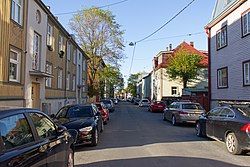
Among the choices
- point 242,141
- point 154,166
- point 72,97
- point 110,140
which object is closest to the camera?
point 154,166

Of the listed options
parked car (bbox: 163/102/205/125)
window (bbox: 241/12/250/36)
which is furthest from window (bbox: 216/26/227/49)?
parked car (bbox: 163/102/205/125)

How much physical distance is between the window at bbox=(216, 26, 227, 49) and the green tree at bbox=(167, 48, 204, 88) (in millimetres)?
20141

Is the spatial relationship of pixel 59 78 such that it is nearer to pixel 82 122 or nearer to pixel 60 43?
pixel 60 43

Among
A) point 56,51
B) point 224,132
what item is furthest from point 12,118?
point 56,51

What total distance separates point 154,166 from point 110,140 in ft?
13.2

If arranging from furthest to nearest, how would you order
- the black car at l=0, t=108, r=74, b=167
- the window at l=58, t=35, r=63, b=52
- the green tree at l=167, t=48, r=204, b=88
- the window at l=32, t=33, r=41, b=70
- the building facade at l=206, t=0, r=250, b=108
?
the green tree at l=167, t=48, r=204, b=88 < the window at l=58, t=35, r=63, b=52 < the window at l=32, t=33, r=41, b=70 < the building facade at l=206, t=0, r=250, b=108 < the black car at l=0, t=108, r=74, b=167

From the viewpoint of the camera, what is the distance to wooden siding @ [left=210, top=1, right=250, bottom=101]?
15.9 m

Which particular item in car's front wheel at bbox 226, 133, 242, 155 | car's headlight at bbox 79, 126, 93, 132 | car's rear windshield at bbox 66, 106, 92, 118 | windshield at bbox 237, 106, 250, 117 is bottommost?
car's front wheel at bbox 226, 133, 242, 155

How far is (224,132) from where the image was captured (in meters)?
8.37

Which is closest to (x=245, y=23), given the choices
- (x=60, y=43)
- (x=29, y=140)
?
(x=60, y=43)

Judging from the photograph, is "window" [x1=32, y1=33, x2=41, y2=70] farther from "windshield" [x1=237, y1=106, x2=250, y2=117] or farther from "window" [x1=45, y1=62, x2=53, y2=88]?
"windshield" [x1=237, y1=106, x2=250, y2=117]

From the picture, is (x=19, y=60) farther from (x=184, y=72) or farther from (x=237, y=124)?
(x=184, y=72)

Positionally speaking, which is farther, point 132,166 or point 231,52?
point 231,52

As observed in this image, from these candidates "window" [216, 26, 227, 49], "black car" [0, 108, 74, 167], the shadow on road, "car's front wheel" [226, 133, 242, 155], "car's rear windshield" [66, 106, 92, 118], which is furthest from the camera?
"window" [216, 26, 227, 49]
